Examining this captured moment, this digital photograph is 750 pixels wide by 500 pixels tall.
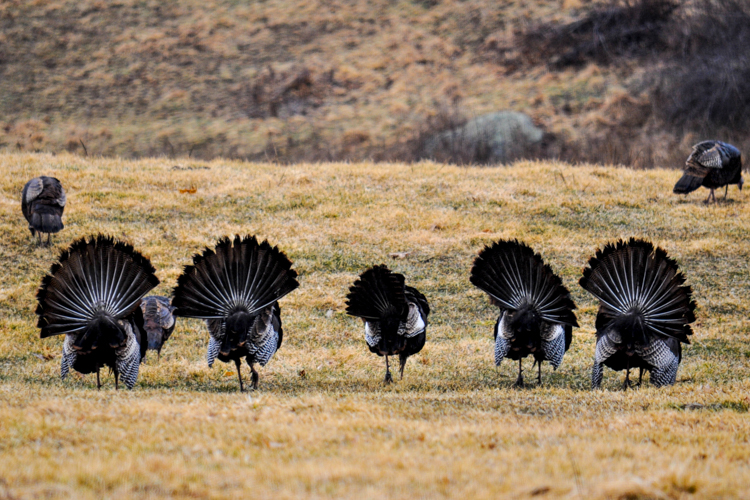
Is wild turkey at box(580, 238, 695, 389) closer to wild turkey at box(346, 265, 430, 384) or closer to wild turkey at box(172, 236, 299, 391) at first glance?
wild turkey at box(346, 265, 430, 384)

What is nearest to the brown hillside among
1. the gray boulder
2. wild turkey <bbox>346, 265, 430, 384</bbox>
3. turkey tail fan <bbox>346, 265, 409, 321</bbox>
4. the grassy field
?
the gray boulder

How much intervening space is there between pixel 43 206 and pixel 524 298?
10218mm

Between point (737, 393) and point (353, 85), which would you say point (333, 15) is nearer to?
point (353, 85)

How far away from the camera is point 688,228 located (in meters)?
17.2

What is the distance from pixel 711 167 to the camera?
18.1m

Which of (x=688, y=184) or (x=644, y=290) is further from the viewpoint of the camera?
(x=688, y=184)

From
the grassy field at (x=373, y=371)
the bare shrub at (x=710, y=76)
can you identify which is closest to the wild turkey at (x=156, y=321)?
the grassy field at (x=373, y=371)

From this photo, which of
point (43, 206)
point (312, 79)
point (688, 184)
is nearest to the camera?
point (43, 206)

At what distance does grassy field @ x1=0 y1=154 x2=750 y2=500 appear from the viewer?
15.2ft

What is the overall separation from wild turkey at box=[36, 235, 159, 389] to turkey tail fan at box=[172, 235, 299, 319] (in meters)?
0.43

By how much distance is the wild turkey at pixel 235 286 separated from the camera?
830 centimetres

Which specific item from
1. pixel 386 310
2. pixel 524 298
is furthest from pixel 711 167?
pixel 386 310

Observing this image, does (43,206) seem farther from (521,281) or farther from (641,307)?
(641,307)

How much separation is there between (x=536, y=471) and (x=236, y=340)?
4.42 m
